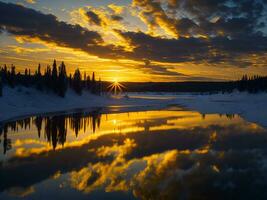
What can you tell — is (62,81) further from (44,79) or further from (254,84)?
(254,84)

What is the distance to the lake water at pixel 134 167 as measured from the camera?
1156 cm

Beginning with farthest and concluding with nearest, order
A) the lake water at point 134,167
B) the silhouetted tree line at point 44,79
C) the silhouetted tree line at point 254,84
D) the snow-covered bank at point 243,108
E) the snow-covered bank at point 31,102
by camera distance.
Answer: the silhouetted tree line at point 254,84, the silhouetted tree line at point 44,79, the snow-covered bank at point 31,102, the snow-covered bank at point 243,108, the lake water at point 134,167

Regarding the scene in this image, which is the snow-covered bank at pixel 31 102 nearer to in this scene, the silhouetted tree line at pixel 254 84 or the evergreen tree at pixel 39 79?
the evergreen tree at pixel 39 79

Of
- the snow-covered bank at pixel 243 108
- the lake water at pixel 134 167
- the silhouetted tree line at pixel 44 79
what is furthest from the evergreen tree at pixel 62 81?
the lake water at pixel 134 167

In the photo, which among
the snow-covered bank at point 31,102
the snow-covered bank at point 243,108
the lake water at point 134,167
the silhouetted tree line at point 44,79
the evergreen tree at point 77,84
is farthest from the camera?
the evergreen tree at point 77,84

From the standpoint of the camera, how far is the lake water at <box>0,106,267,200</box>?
11562mm

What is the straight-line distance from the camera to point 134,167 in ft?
50.3

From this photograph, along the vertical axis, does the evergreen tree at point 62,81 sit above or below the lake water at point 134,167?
above

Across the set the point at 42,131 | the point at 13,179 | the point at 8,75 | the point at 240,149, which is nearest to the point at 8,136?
the point at 42,131

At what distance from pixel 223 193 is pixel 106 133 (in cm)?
1809

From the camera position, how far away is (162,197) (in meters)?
10.9

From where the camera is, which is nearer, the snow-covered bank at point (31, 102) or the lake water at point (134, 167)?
the lake water at point (134, 167)

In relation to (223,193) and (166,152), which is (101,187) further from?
(166,152)

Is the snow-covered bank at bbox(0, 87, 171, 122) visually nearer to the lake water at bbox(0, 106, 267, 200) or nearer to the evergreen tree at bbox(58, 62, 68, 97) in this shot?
the evergreen tree at bbox(58, 62, 68, 97)
